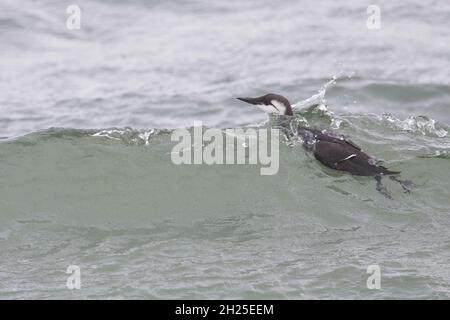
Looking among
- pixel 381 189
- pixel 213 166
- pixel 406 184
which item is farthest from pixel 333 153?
pixel 213 166

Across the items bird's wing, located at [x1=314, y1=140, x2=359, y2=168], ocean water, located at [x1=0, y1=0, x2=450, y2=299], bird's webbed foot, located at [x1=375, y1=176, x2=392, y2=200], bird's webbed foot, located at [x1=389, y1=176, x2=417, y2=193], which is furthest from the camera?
bird's wing, located at [x1=314, y1=140, x2=359, y2=168]

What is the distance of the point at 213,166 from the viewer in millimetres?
9438

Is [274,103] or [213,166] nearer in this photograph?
[213,166]

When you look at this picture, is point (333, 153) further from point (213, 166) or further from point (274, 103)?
point (274, 103)

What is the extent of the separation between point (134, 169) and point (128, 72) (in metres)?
4.72

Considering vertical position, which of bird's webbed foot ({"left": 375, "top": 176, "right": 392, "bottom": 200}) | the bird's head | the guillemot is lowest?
bird's webbed foot ({"left": 375, "top": 176, "right": 392, "bottom": 200})

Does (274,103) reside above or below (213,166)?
above

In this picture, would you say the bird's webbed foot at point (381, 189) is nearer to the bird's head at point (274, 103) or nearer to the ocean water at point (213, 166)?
the ocean water at point (213, 166)

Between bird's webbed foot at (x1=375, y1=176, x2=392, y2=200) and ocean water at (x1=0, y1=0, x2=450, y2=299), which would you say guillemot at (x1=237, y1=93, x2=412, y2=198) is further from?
ocean water at (x1=0, y1=0, x2=450, y2=299)

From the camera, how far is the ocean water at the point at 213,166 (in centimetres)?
746

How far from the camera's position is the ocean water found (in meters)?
7.46

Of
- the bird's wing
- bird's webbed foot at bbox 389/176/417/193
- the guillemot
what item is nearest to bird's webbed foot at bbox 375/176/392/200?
the guillemot
